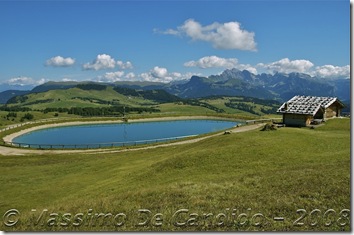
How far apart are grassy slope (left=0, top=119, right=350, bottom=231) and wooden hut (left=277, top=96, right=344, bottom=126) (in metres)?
28.4

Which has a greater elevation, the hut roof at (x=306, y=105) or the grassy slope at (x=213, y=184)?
the hut roof at (x=306, y=105)

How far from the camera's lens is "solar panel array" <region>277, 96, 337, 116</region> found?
85.1m

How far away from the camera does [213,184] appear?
30.1 m

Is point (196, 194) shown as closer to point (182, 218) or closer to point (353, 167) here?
point (182, 218)

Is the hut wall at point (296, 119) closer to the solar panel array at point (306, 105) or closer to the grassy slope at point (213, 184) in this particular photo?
the solar panel array at point (306, 105)

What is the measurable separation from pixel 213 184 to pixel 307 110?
62866mm

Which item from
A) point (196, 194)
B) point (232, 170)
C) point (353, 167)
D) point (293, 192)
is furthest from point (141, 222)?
point (232, 170)

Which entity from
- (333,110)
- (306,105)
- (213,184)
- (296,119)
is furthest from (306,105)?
(213,184)

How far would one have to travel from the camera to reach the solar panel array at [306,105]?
85.1 metres

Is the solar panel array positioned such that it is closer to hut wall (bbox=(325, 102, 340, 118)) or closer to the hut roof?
the hut roof

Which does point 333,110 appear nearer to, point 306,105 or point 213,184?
point 306,105

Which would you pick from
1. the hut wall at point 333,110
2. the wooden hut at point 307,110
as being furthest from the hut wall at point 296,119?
the hut wall at point 333,110

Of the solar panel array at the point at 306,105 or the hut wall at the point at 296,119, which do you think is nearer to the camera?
the hut wall at the point at 296,119

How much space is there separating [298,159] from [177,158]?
15.9 meters
